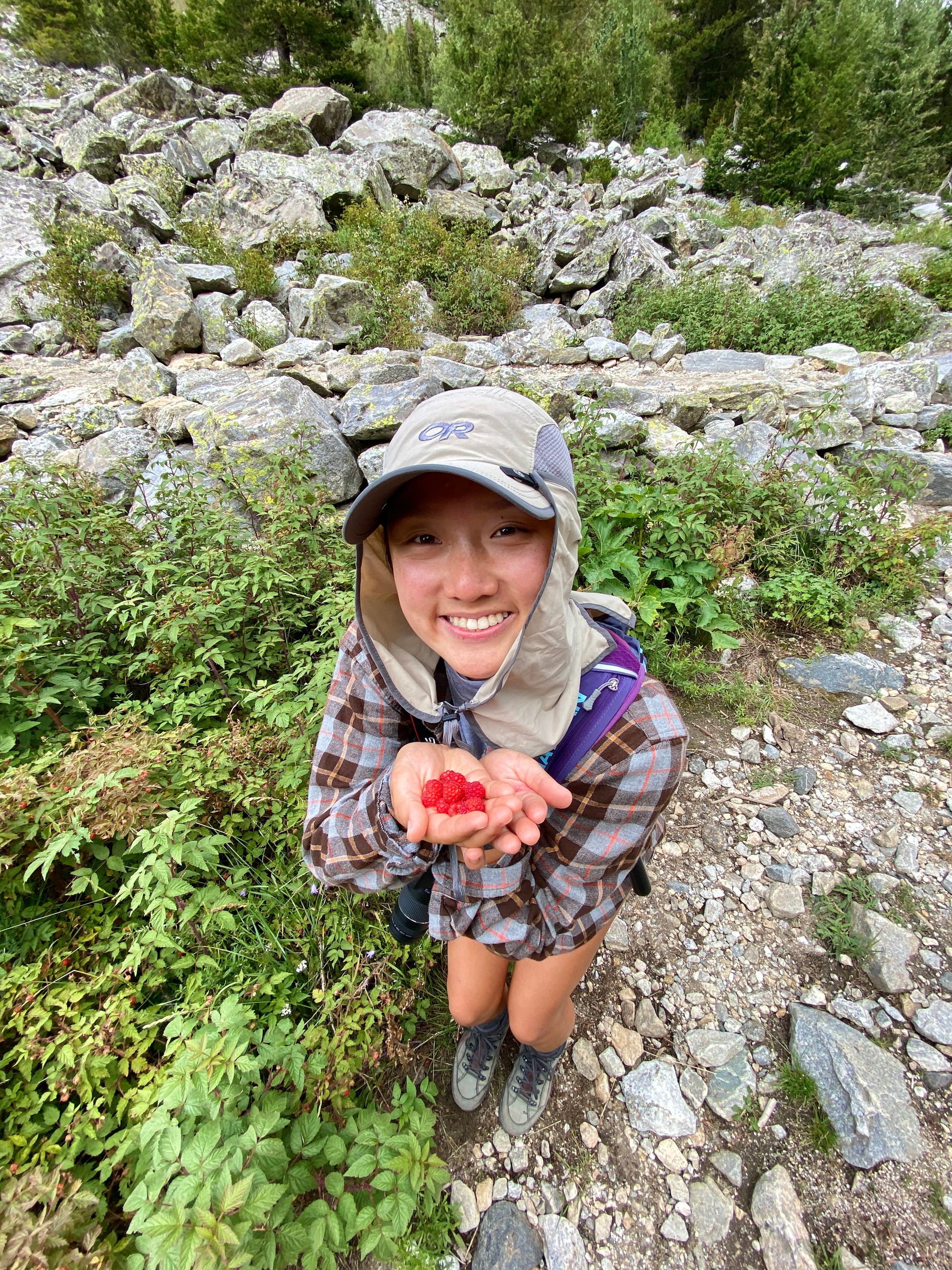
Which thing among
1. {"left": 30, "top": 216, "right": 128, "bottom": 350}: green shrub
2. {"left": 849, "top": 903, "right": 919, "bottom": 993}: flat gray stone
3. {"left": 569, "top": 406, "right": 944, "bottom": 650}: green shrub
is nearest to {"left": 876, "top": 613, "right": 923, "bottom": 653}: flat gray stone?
{"left": 569, "top": 406, "right": 944, "bottom": 650}: green shrub

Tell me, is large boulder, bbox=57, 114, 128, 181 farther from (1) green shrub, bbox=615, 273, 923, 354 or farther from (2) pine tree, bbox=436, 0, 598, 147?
(1) green shrub, bbox=615, 273, 923, 354

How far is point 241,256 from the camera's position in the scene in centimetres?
1024

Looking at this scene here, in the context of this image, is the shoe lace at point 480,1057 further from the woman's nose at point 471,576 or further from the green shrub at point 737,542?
the green shrub at point 737,542

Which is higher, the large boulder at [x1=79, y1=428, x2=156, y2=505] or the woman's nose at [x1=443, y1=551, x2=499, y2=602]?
the woman's nose at [x1=443, y1=551, x2=499, y2=602]

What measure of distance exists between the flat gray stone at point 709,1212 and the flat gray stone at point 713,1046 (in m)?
0.39

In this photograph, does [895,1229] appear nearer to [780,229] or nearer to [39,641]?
[39,641]

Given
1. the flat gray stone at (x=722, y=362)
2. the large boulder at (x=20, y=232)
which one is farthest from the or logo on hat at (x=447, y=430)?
the large boulder at (x=20, y=232)

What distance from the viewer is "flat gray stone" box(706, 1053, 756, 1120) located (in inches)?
84.4

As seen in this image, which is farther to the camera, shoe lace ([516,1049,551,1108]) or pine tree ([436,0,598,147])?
pine tree ([436,0,598,147])

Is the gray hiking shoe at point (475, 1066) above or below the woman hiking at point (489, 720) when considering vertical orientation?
below

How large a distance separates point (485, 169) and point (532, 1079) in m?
21.4

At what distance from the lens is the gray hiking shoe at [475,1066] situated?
219cm

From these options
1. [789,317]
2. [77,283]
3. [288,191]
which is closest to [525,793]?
[789,317]

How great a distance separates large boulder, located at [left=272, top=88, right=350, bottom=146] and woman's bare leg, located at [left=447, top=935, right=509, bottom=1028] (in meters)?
21.5
